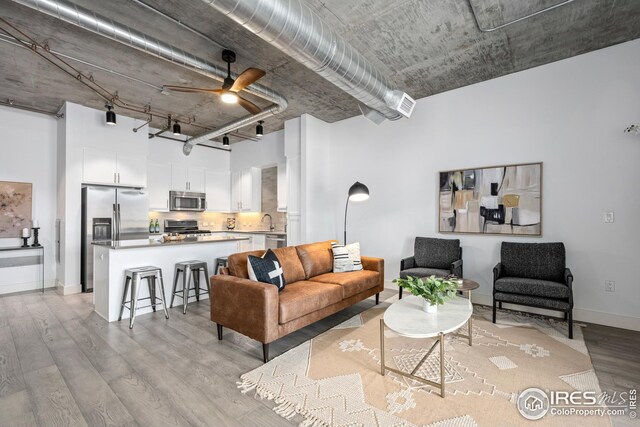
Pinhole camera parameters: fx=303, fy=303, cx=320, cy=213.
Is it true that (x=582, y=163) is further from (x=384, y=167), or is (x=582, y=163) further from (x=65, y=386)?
(x=65, y=386)

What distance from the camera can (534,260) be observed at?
147 inches

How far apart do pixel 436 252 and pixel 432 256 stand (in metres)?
0.08

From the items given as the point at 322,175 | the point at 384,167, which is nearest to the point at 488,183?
the point at 384,167

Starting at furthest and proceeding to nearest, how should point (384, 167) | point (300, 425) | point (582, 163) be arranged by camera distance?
point (384, 167)
point (582, 163)
point (300, 425)

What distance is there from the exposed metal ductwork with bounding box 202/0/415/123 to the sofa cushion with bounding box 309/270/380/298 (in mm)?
2264

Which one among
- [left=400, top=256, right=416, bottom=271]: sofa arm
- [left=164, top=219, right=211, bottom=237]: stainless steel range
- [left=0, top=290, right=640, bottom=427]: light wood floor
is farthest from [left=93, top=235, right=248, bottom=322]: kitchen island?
[left=400, top=256, right=416, bottom=271]: sofa arm

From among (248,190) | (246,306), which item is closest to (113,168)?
(248,190)

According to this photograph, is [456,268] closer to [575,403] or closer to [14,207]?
[575,403]

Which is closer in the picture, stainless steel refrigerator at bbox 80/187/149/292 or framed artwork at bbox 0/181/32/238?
framed artwork at bbox 0/181/32/238

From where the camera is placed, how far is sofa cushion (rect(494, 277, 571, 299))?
10.3 ft

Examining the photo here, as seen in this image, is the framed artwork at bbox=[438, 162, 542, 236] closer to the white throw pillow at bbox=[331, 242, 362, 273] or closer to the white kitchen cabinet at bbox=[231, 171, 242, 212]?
the white throw pillow at bbox=[331, 242, 362, 273]

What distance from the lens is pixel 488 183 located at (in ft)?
14.0

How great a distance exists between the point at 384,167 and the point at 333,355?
3.51m

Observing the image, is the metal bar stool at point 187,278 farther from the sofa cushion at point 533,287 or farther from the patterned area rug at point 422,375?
the sofa cushion at point 533,287
